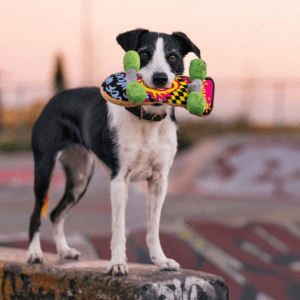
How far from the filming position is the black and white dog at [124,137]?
11.2ft

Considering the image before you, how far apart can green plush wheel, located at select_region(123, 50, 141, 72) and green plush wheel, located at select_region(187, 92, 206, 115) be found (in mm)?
467

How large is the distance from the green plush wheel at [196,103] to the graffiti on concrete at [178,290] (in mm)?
1470

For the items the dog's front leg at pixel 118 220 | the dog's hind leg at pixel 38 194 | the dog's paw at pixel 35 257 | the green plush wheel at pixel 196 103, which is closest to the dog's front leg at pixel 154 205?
the dog's front leg at pixel 118 220

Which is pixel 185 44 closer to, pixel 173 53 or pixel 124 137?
pixel 173 53

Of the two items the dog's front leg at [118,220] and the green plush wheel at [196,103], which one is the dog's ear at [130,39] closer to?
the green plush wheel at [196,103]

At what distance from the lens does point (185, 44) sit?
355 cm

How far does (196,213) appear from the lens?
32.0 feet

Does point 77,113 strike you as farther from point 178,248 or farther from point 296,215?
point 296,215

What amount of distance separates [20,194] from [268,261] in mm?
7209

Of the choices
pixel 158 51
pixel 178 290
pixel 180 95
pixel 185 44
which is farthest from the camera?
pixel 178 290

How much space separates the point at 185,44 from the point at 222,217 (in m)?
6.41

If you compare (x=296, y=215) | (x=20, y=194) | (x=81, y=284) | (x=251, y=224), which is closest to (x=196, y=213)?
(x=251, y=224)

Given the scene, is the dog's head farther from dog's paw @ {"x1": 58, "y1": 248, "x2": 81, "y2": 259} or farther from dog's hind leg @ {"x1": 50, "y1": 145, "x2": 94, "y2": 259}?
dog's paw @ {"x1": 58, "y1": 248, "x2": 81, "y2": 259}

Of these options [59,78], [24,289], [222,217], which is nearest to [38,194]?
[24,289]
